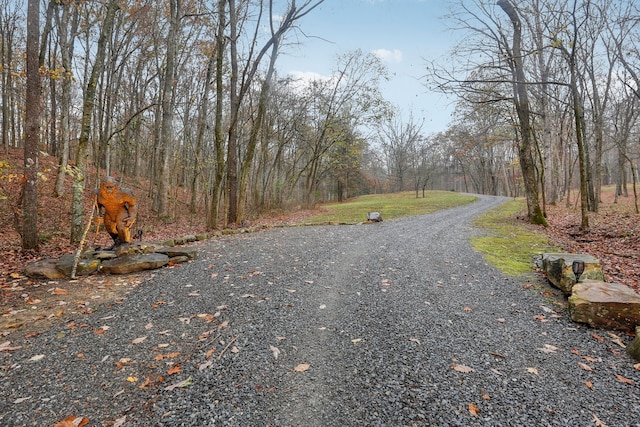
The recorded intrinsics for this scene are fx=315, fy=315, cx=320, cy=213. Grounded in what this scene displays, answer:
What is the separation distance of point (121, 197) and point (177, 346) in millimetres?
3834

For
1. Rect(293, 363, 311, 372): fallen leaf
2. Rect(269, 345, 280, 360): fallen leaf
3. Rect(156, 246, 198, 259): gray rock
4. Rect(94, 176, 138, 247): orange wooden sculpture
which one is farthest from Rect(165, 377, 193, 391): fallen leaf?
Rect(94, 176, 138, 247): orange wooden sculpture

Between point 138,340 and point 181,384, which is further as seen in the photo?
point 138,340

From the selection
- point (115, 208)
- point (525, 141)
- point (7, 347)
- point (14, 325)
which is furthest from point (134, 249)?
point (525, 141)

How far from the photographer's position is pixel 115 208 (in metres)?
5.85

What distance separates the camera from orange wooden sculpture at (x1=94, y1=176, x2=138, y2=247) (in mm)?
5723

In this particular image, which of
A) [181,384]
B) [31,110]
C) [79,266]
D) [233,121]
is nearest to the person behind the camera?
[181,384]

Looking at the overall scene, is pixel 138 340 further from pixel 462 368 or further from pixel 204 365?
pixel 462 368

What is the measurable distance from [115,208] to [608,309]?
24.7 ft

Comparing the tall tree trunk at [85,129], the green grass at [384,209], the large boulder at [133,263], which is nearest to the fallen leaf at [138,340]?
the large boulder at [133,263]

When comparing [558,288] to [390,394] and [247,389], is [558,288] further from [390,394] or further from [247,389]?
Answer: [247,389]

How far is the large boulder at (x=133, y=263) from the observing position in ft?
18.2

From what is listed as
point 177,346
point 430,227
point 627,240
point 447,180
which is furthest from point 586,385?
point 447,180

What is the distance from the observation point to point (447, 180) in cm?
5744

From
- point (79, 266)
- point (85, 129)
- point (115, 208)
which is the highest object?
point (85, 129)
